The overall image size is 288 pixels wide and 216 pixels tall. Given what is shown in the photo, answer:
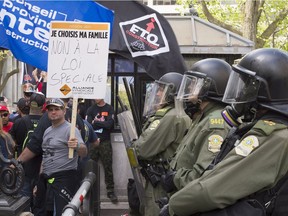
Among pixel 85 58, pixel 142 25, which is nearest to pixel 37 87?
pixel 142 25

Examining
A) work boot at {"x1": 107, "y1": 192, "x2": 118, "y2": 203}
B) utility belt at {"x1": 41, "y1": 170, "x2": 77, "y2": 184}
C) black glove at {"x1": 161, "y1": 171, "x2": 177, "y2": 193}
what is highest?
black glove at {"x1": 161, "y1": 171, "x2": 177, "y2": 193}

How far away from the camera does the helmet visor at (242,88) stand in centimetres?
291

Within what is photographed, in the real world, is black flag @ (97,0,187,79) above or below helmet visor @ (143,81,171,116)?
above

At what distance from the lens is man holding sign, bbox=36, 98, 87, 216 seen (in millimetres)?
5898

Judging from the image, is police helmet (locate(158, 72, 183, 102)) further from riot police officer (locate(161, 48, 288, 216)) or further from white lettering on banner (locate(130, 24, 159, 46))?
riot police officer (locate(161, 48, 288, 216))

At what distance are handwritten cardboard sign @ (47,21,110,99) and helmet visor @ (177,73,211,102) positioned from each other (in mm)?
1067

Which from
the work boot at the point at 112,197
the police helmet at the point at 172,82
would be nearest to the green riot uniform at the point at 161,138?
the police helmet at the point at 172,82

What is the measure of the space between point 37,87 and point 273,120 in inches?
299

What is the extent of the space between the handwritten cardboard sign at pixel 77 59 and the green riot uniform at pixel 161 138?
2.12 feet

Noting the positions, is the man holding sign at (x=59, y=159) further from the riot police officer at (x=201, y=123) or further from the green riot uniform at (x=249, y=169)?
the green riot uniform at (x=249, y=169)

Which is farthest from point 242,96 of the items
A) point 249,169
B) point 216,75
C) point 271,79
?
point 216,75

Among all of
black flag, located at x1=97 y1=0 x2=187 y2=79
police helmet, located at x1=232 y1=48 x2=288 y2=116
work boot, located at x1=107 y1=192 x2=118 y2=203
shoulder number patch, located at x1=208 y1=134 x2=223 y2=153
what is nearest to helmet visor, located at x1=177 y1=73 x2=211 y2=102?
shoulder number patch, located at x1=208 y1=134 x2=223 y2=153

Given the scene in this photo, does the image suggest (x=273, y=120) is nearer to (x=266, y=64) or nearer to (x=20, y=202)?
(x=266, y=64)

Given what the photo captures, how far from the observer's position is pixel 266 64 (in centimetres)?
289
